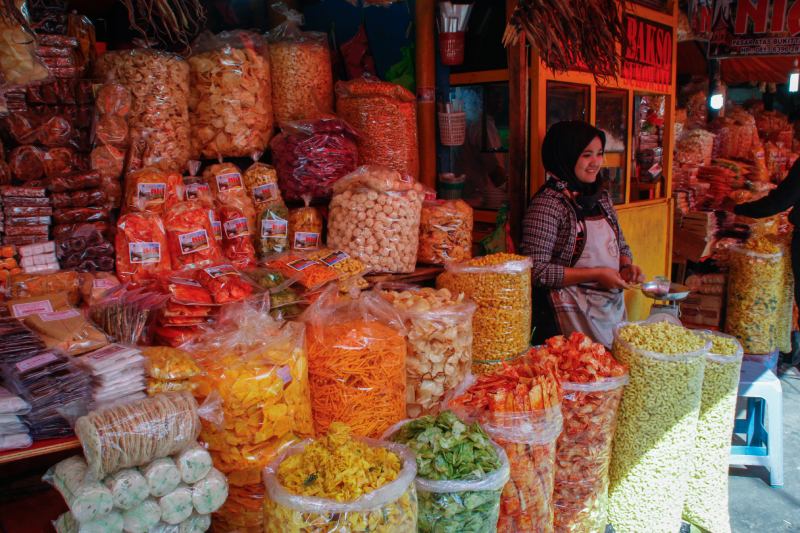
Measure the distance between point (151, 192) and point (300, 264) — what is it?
557 mm

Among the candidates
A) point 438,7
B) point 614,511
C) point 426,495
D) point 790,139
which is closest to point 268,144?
point 438,7

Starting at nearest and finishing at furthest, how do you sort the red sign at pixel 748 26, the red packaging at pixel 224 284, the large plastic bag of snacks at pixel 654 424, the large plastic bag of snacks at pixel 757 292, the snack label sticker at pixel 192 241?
the red packaging at pixel 224 284
the large plastic bag of snacks at pixel 654 424
the snack label sticker at pixel 192 241
the large plastic bag of snacks at pixel 757 292
the red sign at pixel 748 26

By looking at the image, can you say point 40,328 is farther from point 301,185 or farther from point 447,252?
point 447,252

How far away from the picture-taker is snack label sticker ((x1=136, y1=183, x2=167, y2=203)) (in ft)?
6.76

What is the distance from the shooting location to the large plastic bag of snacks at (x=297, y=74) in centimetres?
258

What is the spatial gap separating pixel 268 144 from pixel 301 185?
27cm

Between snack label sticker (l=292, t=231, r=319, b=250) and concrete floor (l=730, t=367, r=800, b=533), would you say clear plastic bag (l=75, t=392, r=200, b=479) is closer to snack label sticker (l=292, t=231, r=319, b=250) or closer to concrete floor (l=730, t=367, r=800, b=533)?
snack label sticker (l=292, t=231, r=319, b=250)

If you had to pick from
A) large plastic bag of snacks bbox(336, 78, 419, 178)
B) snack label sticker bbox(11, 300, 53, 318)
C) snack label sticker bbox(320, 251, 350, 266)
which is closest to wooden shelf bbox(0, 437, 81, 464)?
snack label sticker bbox(11, 300, 53, 318)

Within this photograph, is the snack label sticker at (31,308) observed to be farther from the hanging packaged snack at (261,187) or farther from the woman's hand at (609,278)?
the woman's hand at (609,278)

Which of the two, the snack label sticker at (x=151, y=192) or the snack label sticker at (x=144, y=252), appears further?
the snack label sticker at (x=151, y=192)

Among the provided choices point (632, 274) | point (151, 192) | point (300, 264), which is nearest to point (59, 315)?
point (151, 192)

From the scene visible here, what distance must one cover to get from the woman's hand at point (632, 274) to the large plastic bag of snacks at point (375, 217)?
1.15 metres

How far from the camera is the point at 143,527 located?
3.93 ft

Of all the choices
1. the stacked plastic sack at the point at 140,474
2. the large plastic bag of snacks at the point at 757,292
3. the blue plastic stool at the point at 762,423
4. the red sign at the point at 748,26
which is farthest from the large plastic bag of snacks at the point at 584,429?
the red sign at the point at 748,26
